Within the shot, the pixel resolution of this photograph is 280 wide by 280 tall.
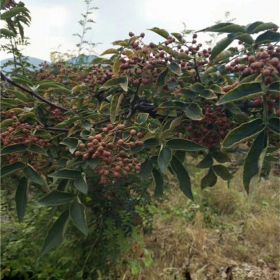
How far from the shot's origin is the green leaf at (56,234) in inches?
33.5

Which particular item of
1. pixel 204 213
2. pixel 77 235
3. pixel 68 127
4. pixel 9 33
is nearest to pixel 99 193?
pixel 77 235

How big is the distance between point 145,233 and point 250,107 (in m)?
2.34

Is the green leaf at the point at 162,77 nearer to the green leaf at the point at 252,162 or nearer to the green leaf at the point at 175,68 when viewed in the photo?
the green leaf at the point at 175,68

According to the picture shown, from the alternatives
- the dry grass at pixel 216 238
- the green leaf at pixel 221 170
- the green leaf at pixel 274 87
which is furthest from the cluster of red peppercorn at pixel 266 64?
the dry grass at pixel 216 238

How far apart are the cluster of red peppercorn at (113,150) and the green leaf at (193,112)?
4.5 inches

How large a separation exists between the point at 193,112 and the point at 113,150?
195mm

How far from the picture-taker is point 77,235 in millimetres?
2371

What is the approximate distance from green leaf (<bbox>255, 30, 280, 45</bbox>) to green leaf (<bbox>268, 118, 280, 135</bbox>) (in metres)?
0.20

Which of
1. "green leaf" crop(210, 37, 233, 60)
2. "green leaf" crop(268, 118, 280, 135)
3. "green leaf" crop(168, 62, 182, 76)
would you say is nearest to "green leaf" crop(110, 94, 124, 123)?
"green leaf" crop(168, 62, 182, 76)

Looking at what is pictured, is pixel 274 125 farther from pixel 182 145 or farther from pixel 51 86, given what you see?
pixel 51 86

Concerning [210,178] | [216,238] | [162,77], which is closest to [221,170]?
[210,178]

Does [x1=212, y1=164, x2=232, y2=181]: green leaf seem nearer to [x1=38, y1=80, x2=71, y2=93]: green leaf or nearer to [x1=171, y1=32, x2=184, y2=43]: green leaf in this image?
[x1=171, y1=32, x2=184, y2=43]: green leaf

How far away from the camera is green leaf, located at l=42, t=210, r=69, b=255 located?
0.85m

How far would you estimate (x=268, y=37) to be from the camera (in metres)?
0.88
